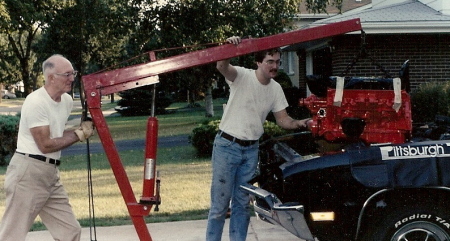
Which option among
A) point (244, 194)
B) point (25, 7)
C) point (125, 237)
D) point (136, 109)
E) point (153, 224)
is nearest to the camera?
point (244, 194)

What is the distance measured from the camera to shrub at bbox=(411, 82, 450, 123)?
34.2ft

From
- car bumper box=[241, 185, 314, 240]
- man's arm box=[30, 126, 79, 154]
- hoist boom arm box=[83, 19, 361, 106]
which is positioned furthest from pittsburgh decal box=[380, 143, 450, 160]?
man's arm box=[30, 126, 79, 154]

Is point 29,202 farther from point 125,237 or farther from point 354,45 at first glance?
point 354,45

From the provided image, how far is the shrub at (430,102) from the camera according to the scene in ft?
34.2

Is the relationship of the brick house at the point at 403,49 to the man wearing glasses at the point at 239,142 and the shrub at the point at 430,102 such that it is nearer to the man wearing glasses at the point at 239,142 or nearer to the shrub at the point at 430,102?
the shrub at the point at 430,102

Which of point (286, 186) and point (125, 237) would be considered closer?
point (286, 186)

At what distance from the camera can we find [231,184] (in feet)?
19.4

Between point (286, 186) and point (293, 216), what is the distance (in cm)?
27

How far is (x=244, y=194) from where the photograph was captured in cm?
597

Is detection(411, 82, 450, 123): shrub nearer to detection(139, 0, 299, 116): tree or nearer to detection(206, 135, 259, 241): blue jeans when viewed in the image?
detection(206, 135, 259, 241): blue jeans

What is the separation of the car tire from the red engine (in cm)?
66

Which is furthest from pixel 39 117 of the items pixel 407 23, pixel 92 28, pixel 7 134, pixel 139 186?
pixel 92 28

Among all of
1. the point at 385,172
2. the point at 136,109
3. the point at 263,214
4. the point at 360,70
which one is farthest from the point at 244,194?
the point at 136,109

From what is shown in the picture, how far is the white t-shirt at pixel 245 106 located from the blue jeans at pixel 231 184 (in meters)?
0.12
